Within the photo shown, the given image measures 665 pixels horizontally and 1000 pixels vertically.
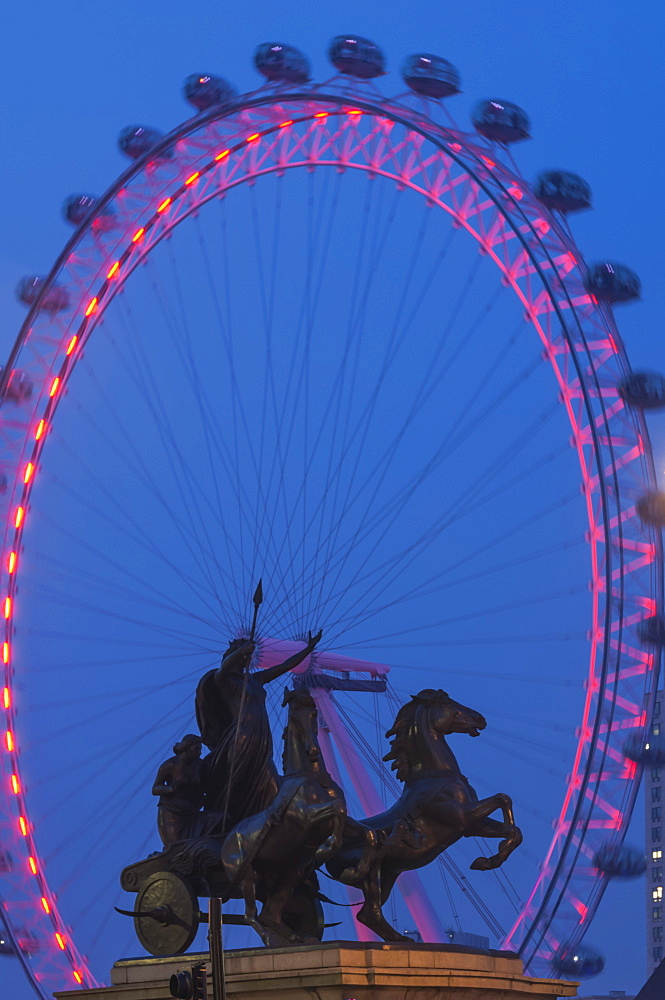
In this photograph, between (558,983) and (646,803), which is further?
(646,803)

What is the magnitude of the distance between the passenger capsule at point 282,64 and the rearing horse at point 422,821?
13.6 metres

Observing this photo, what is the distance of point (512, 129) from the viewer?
3130cm

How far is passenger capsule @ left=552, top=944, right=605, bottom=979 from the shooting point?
3231 cm

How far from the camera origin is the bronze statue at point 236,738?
22.0 metres

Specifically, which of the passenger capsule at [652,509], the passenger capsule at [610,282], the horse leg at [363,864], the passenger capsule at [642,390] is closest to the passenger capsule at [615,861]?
the passenger capsule at [652,509]

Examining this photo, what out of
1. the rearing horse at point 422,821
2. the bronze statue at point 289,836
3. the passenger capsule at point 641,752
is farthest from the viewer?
the passenger capsule at point 641,752

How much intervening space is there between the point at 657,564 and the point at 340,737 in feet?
20.7

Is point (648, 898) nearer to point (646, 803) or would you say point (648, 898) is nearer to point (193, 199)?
point (646, 803)

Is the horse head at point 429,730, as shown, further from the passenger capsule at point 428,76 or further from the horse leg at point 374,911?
the passenger capsule at point 428,76

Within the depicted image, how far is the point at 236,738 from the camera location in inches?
865

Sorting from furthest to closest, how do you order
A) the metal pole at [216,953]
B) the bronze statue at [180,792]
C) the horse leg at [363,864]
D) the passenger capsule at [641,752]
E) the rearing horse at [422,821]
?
the passenger capsule at [641,752] → the bronze statue at [180,792] → the rearing horse at [422,821] → the horse leg at [363,864] → the metal pole at [216,953]

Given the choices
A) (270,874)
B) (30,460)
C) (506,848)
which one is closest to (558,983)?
(506,848)

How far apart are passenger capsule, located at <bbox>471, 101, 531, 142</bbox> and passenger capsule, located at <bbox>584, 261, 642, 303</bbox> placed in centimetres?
259

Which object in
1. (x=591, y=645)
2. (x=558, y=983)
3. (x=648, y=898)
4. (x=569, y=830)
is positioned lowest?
(x=558, y=983)
